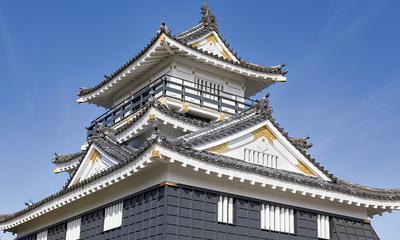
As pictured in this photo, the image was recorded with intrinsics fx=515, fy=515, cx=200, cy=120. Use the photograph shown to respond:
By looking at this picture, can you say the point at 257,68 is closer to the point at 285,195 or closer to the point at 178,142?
the point at 285,195

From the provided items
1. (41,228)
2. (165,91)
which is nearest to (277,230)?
(165,91)

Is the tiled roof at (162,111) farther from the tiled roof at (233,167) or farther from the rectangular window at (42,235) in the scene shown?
the rectangular window at (42,235)

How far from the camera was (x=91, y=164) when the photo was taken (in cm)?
2080

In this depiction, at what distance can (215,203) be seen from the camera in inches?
662

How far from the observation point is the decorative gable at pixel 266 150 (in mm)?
18859

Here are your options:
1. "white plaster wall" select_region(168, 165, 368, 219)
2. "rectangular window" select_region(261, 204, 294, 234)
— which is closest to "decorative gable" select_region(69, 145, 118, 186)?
"white plaster wall" select_region(168, 165, 368, 219)

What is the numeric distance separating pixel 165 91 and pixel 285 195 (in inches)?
274

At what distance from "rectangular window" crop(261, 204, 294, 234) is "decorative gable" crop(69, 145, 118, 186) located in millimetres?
6263

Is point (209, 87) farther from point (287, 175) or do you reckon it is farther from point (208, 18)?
point (287, 175)

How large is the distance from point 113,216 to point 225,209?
4.16 meters

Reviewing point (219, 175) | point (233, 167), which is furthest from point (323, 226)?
point (219, 175)

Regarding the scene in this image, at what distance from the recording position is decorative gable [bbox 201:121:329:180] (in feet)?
61.9

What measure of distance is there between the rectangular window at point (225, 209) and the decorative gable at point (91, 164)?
16.7ft

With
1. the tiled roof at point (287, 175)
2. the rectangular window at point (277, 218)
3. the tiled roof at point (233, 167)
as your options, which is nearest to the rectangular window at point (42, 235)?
the tiled roof at point (233, 167)
